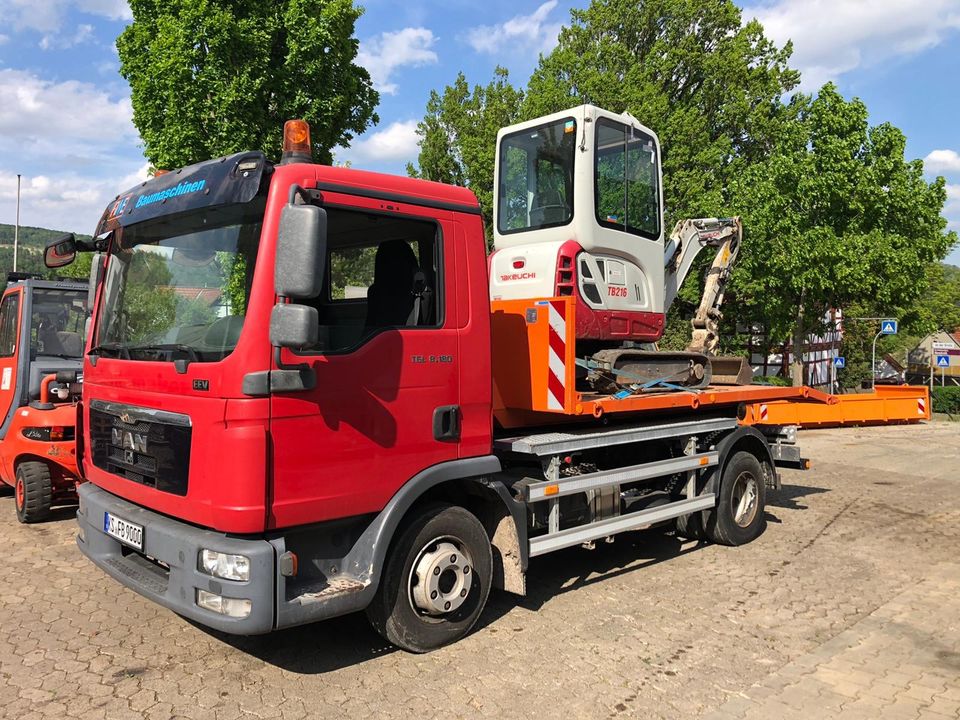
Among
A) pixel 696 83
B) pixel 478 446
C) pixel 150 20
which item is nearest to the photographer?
pixel 478 446

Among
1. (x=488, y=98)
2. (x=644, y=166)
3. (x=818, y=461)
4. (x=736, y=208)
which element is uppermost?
(x=488, y=98)

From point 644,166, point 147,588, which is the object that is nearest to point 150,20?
point 644,166

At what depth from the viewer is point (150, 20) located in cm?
1225

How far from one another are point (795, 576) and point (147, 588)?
483cm

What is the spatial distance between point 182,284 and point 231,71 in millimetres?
9546

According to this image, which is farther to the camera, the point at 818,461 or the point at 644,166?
the point at 818,461

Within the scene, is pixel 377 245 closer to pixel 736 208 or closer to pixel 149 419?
pixel 149 419

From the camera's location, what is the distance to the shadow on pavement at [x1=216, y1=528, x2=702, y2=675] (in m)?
4.27

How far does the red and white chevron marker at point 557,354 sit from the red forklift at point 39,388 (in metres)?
4.67

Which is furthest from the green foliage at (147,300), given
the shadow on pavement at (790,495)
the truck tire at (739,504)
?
the shadow on pavement at (790,495)

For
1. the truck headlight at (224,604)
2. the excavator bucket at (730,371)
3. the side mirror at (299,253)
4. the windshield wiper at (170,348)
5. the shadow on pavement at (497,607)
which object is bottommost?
the shadow on pavement at (497,607)

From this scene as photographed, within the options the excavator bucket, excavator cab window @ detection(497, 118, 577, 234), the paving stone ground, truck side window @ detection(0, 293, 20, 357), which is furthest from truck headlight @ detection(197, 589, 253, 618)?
truck side window @ detection(0, 293, 20, 357)

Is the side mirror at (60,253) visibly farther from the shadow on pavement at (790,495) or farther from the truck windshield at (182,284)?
the shadow on pavement at (790,495)

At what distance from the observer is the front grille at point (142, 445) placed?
3.73 meters
